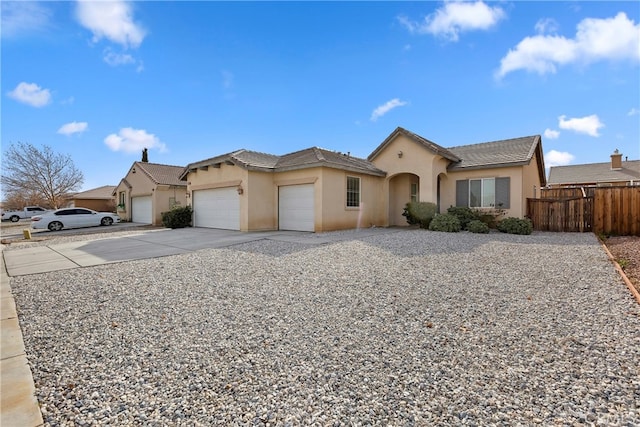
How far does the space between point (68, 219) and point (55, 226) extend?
2.66ft

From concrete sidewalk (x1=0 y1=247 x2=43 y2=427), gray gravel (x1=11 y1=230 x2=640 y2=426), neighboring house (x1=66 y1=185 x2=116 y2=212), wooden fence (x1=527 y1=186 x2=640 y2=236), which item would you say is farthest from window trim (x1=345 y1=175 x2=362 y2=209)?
neighboring house (x1=66 y1=185 x2=116 y2=212)

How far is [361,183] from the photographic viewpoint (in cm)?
1547

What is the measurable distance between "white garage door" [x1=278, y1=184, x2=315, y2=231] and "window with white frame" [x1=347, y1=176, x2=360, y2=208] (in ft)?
6.87

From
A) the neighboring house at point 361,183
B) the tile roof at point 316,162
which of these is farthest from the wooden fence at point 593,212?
the tile roof at point 316,162

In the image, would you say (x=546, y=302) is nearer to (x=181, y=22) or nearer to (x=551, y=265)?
(x=551, y=265)

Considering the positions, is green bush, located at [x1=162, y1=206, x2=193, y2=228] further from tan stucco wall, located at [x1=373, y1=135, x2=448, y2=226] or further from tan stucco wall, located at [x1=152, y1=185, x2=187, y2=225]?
tan stucco wall, located at [x1=373, y1=135, x2=448, y2=226]

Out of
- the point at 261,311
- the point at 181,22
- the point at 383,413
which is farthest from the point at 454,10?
the point at 383,413

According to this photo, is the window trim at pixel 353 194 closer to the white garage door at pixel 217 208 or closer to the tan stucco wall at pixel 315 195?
the tan stucco wall at pixel 315 195

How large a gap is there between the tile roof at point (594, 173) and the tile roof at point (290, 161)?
25112 mm

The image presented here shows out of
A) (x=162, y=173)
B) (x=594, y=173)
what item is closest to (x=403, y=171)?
(x=162, y=173)

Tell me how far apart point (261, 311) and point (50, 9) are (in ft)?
32.9

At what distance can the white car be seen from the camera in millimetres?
19609

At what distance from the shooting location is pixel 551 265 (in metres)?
6.96

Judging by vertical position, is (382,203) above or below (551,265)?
above
